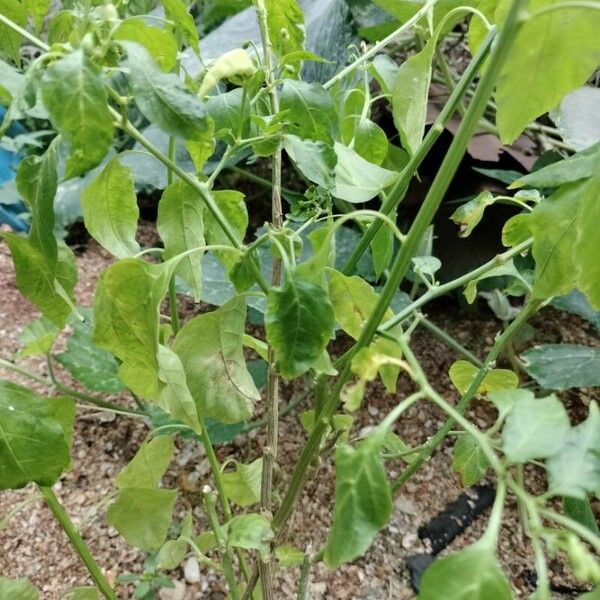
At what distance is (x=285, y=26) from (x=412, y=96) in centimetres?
11

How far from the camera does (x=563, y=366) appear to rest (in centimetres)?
76

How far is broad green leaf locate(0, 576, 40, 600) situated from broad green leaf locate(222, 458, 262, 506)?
0.18 meters

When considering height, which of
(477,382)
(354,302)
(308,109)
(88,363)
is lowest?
(88,363)

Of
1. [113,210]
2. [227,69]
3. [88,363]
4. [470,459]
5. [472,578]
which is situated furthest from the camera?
[88,363]

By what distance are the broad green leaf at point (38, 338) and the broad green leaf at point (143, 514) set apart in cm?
18

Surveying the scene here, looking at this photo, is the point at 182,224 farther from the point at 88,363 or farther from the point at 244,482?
the point at 88,363

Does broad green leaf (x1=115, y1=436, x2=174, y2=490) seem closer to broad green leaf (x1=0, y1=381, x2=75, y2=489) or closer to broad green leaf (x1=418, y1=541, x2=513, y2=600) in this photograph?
broad green leaf (x1=0, y1=381, x2=75, y2=489)

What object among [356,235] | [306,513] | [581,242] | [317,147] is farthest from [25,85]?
[356,235]

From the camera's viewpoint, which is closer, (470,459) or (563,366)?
(470,459)

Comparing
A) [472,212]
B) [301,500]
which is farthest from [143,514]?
[472,212]

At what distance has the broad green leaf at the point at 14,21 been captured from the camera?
421 millimetres

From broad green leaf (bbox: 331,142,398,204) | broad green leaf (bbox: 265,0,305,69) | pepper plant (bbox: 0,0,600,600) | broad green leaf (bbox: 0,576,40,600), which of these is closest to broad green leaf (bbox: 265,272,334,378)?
pepper plant (bbox: 0,0,600,600)

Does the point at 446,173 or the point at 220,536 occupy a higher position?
the point at 446,173

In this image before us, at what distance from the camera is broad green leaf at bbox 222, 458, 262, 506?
23.0 inches
